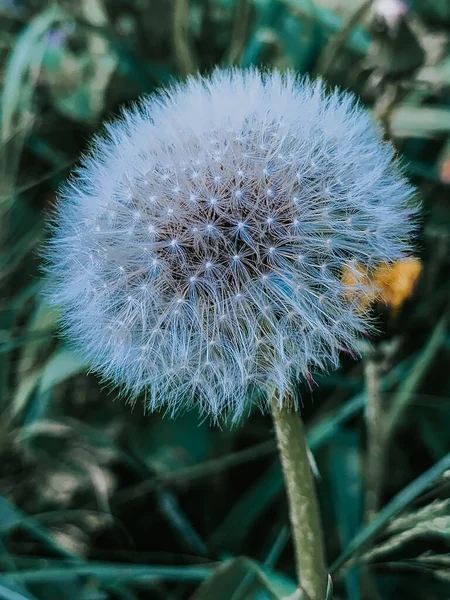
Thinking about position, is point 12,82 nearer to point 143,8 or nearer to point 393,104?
point 143,8

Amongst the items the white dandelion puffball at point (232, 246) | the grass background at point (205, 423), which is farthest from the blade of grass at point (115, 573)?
the white dandelion puffball at point (232, 246)

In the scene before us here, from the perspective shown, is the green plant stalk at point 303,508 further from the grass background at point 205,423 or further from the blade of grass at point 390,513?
the grass background at point 205,423

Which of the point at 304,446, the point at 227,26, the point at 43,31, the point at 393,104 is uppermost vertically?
the point at 227,26

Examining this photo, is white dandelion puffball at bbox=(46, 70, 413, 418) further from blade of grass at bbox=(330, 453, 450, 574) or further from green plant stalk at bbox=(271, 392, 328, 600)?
blade of grass at bbox=(330, 453, 450, 574)

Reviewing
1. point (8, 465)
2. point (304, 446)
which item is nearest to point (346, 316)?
point (304, 446)

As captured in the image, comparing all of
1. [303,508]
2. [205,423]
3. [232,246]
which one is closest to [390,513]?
[303,508]

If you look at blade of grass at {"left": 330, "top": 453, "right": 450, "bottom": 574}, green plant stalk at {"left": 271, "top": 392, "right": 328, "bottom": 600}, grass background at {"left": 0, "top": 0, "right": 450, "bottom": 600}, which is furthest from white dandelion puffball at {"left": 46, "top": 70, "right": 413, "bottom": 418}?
grass background at {"left": 0, "top": 0, "right": 450, "bottom": 600}

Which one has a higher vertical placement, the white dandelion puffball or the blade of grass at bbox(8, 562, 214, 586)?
the white dandelion puffball
